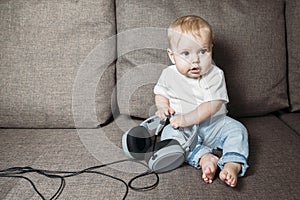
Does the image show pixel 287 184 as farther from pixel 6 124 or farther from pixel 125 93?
pixel 6 124

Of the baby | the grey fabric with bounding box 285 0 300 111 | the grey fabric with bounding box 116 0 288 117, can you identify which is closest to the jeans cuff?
the baby

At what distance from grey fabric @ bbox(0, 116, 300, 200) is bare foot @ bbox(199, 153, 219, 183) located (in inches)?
0.8

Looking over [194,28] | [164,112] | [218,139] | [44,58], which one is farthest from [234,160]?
[44,58]

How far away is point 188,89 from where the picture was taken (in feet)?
4.02

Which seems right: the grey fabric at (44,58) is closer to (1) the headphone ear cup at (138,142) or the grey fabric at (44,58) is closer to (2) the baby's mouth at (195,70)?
(1) the headphone ear cup at (138,142)

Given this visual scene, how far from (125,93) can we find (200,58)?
357mm

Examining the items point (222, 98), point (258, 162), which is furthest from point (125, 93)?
point (258, 162)

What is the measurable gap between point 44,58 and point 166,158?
2.04 feet

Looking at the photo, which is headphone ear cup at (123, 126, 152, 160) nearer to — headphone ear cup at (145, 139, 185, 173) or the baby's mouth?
headphone ear cup at (145, 139, 185, 173)

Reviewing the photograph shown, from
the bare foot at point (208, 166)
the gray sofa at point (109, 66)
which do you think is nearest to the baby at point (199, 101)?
the bare foot at point (208, 166)

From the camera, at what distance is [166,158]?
41.4 inches

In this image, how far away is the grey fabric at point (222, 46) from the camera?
1350 mm

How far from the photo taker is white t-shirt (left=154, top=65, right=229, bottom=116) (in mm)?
1201

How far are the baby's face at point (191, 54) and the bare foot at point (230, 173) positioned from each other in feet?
1.09
